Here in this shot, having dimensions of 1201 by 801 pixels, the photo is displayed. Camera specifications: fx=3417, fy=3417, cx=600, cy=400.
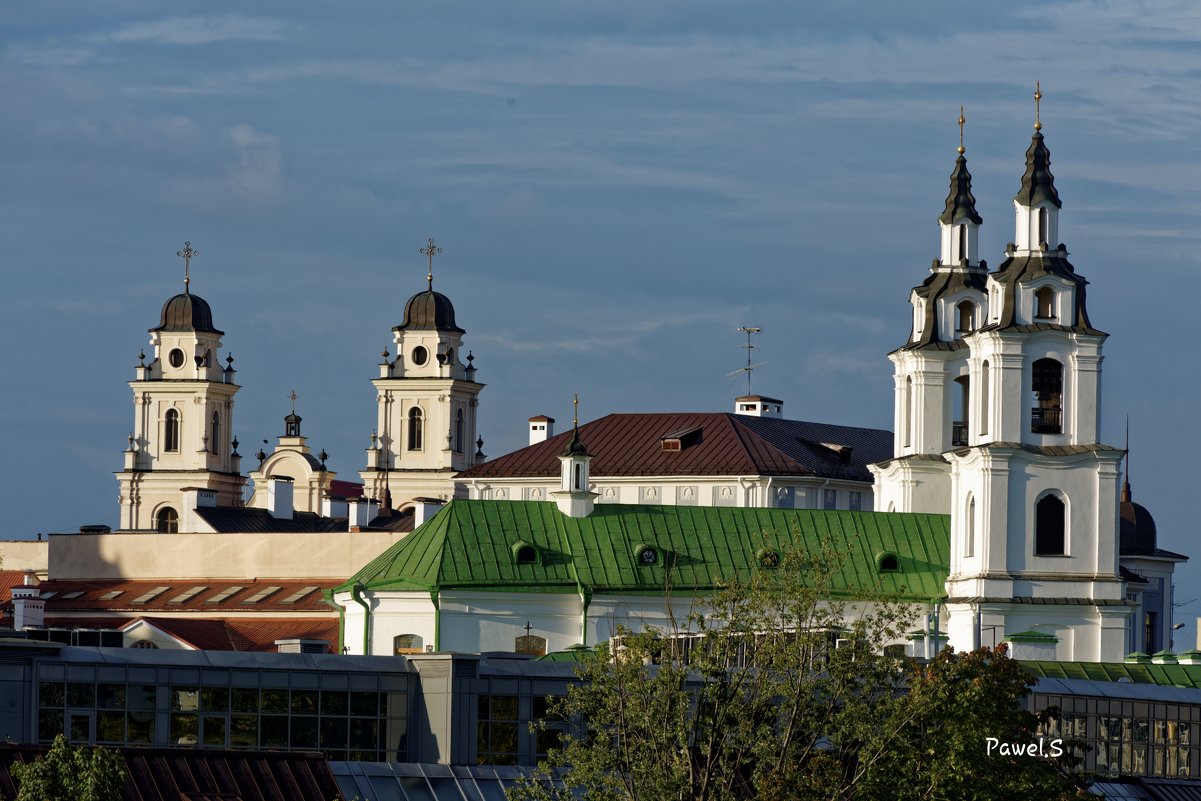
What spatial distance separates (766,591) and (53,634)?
84.4ft

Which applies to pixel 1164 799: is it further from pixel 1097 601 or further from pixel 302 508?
pixel 302 508

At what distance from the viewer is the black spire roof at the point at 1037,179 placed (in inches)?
3661

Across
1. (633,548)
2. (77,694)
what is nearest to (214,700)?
(77,694)

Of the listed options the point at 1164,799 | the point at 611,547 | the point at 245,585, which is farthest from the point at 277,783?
the point at 245,585

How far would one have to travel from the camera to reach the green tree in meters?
46.6

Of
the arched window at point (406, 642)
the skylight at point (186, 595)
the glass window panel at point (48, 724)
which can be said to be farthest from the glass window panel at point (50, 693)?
the skylight at point (186, 595)

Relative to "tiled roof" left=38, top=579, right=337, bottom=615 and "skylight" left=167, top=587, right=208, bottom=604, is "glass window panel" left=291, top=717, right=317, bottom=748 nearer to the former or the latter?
"tiled roof" left=38, top=579, right=337, bottom=615

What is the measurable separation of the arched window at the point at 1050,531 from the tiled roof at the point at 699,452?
38.8 m

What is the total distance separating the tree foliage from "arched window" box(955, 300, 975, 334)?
4564 cm

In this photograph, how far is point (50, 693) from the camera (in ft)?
199

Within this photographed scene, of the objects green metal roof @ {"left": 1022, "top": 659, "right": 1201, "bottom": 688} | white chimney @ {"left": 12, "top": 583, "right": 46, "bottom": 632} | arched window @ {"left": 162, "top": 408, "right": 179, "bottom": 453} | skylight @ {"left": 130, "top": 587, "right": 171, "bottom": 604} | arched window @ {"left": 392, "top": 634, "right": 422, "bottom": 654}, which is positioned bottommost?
green metal roof @ {"left": 1022, "top": 659, "right": 1201, "bottom": 688}

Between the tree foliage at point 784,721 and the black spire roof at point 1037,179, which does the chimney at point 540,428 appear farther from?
the tree foliage at point 784,721

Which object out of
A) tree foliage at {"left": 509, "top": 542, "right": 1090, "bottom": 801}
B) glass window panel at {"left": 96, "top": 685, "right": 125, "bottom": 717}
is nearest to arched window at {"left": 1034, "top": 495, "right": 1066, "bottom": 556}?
tree foliage at {"left": 509, "top": 542, "right": 1090, "bottom": 801}

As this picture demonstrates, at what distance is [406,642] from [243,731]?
29.0 m
